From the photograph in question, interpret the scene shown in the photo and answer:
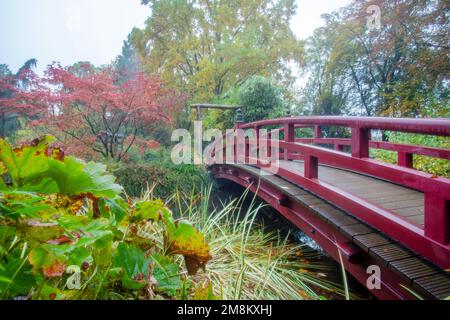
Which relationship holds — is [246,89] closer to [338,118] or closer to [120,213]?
[338,118]

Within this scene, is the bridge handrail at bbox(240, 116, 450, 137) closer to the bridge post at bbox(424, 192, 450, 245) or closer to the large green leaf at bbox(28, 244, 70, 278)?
the bridge post at bbox(424, 192, 450, 245)

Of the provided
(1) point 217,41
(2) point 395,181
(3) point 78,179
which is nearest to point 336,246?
(2) point 395,181

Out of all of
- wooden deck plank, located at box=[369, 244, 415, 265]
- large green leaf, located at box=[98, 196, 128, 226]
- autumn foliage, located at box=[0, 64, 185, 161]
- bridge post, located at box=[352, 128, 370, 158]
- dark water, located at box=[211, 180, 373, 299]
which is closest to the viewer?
large green leaf, located at box=[98, 196, 128, 226]

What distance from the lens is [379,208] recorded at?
1611 mm

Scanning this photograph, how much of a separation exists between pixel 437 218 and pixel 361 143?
0.66m

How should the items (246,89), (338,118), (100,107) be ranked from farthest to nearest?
1. (246,89)
2. (100,107)
3. (338,118)

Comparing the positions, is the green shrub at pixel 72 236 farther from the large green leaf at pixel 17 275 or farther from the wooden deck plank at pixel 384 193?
the wooden deck plank at pixel 384 193

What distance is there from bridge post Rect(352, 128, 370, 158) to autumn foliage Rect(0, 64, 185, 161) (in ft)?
14.7

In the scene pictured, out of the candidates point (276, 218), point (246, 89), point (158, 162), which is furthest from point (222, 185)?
point (246, 89)

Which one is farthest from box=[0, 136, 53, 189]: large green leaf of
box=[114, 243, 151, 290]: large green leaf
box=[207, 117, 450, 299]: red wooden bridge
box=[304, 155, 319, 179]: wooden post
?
box=[304, 155, 319, 179]: wooden post

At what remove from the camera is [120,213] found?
831mm

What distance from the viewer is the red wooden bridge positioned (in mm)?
1203

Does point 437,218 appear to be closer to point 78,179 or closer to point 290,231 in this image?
point 78,179
